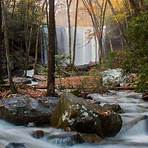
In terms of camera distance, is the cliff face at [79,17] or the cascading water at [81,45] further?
the cliff face at [79,17]

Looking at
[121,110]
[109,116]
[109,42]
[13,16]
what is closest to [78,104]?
[109,116]

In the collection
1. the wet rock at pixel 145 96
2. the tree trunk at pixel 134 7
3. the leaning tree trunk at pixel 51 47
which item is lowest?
the wet rock at pixel 145 96

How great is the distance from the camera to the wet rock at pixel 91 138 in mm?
8211

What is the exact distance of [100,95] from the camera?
14.1m

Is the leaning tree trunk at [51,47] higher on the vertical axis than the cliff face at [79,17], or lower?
lower

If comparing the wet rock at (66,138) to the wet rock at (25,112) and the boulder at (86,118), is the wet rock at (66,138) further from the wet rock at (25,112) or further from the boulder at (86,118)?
the wet rock at (25,112)

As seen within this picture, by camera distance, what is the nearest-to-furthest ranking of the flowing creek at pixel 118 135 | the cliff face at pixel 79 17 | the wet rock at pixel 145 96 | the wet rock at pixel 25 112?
the flowing creek at pixel 118 135, the wet rock at pixel 25 112, the wet rock at pixel 145 96, the cliff face at pixel 79 17

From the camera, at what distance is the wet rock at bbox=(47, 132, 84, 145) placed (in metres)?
8.05

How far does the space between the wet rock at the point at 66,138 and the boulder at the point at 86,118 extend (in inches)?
15.2

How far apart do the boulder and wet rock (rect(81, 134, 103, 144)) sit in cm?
15

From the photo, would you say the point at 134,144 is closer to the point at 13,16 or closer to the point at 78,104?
the point at 78,104

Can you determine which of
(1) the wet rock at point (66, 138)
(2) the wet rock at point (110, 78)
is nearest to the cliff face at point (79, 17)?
(2) the wet rock at point (110, 78)

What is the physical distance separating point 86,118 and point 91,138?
1.48 feet

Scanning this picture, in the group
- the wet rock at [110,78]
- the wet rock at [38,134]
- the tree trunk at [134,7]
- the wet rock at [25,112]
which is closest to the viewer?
the wet rock at [38,134]
